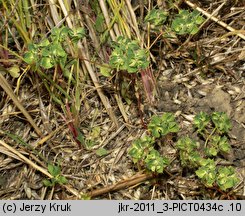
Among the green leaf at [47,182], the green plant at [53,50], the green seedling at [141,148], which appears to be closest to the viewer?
the green plant at [53,50]

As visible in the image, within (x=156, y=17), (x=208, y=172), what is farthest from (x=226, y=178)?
(x=156, y=17)

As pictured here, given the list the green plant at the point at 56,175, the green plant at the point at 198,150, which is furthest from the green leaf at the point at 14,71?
the green plant at the point at 198,150

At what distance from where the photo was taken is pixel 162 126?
1.72m

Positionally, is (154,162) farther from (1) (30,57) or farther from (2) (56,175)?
(1) (30,57)

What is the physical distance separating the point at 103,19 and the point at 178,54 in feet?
1.14

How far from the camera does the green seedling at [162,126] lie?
1715 mm

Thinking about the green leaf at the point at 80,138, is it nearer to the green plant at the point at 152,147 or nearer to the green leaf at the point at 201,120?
the green plant at the point at 152,147

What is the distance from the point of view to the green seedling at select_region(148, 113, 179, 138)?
1715 millimetres

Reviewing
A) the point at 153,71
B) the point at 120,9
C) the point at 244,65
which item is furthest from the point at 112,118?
the point at 244,65

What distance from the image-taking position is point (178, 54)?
6.64ft

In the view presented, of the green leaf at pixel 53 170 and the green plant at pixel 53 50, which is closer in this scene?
the green plant at pixel 53 50

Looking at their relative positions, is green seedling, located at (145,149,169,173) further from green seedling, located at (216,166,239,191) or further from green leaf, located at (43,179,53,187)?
green leaf, located at (43,179,53,187)

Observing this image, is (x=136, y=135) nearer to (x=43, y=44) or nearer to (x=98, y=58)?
(x=98, y=58)

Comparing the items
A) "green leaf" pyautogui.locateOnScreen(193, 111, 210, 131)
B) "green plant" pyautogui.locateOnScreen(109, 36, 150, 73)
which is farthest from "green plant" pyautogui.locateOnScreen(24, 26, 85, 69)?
"green leaf" pyautogui.locateOnScreen(193, 111, 210, 131)
